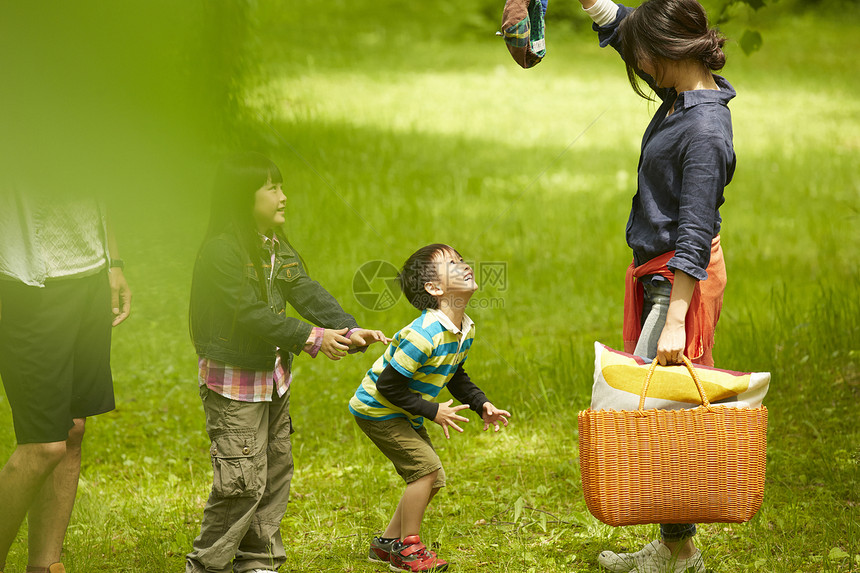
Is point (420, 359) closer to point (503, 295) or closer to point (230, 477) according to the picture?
point (230, 477)

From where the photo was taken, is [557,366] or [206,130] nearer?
[206,130]

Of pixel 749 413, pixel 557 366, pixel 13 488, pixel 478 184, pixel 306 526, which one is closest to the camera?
pixel 749 413

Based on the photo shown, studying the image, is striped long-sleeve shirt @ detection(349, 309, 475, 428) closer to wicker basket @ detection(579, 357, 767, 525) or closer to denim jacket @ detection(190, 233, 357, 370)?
denim jacket @ detection(190, 233, 357, 370)

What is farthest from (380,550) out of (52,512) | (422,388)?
(52,512)

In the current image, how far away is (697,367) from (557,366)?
2611mm

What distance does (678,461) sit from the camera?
2.33 metres

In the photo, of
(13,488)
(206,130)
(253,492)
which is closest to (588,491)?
(253,492)

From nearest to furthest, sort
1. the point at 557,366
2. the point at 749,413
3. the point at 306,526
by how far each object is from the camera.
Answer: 1. the point at 749,413
2. the point at 306,526
3. the point at 557,366

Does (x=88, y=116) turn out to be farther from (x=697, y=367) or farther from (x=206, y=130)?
(x=697, y=367)

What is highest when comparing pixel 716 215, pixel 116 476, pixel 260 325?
pixel 716 215

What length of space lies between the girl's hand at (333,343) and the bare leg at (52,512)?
0.83m

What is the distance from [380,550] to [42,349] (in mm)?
1340

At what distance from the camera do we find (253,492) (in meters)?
2.65

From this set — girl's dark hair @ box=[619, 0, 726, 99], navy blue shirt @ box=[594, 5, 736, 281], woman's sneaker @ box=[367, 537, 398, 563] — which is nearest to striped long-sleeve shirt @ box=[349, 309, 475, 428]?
woman's sneaker @ box=[367, 537, 398, 563]
